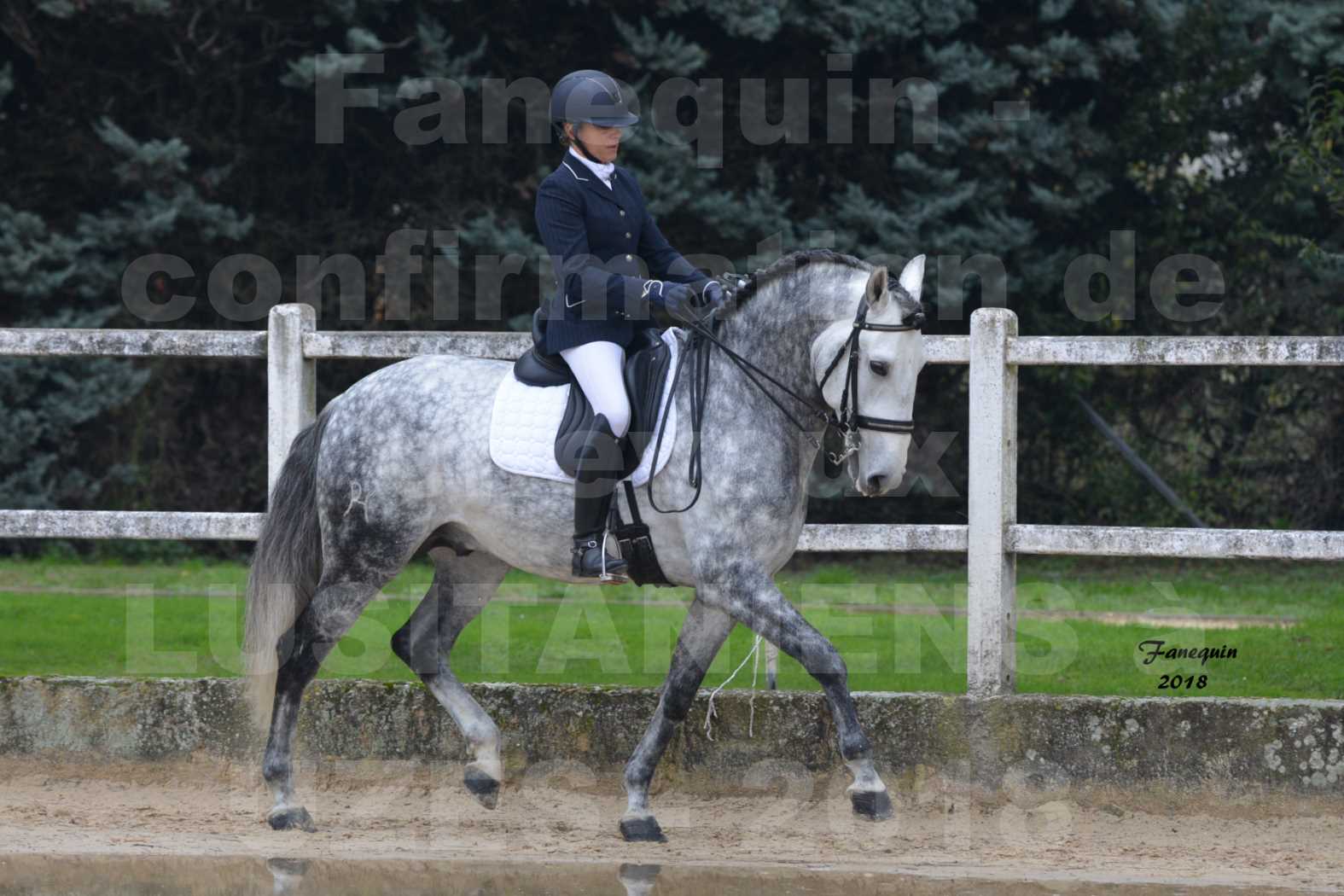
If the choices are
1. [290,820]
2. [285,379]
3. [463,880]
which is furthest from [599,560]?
[285,379]

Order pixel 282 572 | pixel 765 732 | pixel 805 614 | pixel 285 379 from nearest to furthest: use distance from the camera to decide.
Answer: pixel 282 572, pixel 765 732, pixel 285 379, pixel 805 614

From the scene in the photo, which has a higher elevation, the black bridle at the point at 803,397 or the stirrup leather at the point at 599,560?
the black bridle at the point at 803,397

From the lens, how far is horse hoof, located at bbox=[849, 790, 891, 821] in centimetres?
578

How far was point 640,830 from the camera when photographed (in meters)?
6.57

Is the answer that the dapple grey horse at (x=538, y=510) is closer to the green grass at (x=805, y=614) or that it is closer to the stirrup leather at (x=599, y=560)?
the stirrup leather at (x=599, y=560)

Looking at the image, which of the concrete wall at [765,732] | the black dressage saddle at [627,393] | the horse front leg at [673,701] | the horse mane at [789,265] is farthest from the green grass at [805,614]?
the horse mane at [789,265]

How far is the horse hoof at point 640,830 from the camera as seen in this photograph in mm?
6570

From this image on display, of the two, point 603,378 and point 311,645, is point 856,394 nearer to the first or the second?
point 603,378

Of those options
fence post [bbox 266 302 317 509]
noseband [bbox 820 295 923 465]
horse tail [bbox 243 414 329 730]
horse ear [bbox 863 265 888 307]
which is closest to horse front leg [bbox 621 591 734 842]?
noseband [bbox 820 295 923 465]

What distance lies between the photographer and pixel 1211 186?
45.6 ft

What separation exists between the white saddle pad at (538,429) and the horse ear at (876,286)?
2.80 feet

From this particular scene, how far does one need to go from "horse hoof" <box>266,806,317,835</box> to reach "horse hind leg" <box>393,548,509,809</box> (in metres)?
0.64

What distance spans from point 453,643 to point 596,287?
1.62 metres

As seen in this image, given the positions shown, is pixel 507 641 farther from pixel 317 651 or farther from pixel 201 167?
pixel 201 167
